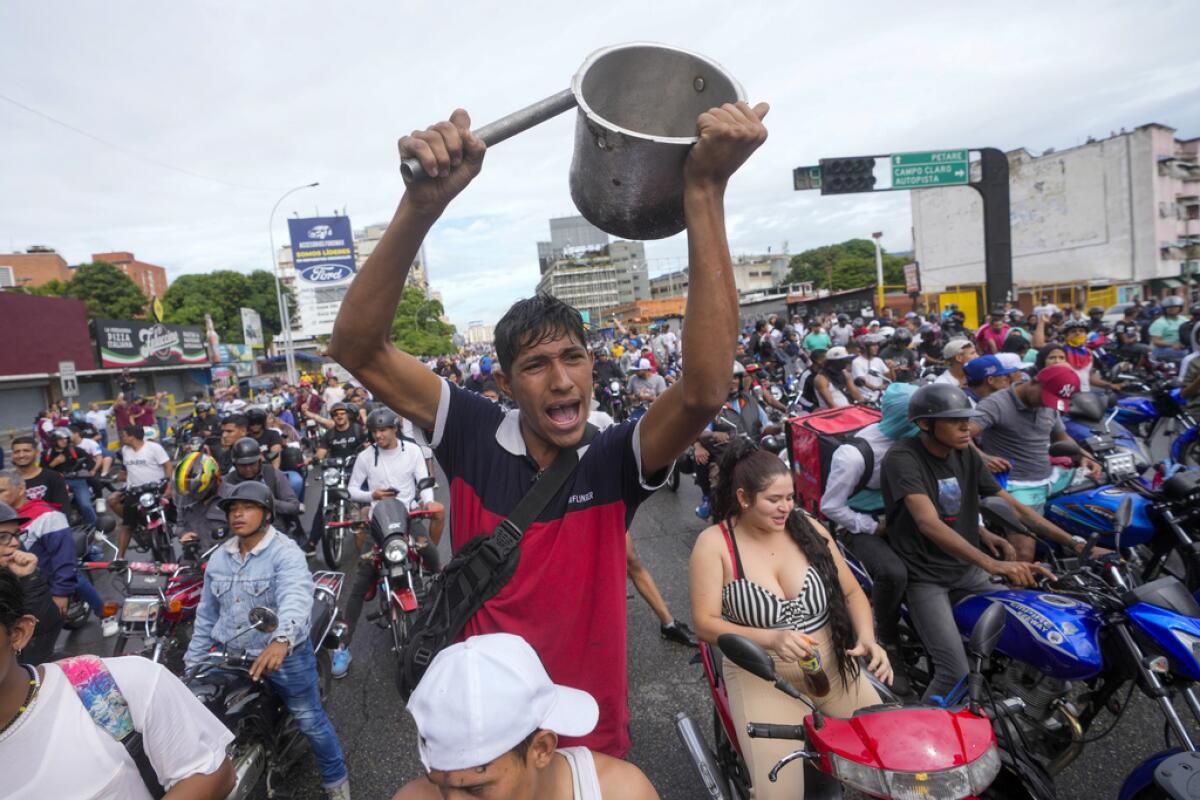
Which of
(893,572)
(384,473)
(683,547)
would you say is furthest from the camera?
(683,547)

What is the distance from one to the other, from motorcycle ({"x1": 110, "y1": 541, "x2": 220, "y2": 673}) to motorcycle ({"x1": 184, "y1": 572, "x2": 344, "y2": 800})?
3.41ft

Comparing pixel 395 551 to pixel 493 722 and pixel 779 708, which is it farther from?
pixel 493 722

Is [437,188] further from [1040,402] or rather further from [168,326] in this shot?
[168,326]

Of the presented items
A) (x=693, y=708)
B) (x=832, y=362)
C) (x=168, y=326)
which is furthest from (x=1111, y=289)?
(x=168, y=326)

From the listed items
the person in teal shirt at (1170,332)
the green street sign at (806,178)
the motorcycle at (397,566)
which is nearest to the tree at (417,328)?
the green street sign at (806,178)

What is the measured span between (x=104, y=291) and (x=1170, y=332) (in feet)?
199

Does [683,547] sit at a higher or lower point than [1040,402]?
lower

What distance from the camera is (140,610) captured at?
4.14 m

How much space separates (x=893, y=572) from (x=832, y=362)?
554 cm

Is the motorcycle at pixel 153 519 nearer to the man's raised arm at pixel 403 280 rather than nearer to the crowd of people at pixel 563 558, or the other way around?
the crowd of people at pixel 563 558

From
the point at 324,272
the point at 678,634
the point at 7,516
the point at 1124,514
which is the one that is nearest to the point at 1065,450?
the point at 1124,514

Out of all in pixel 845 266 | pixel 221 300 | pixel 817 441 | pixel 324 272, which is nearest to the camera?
pixel 817 441

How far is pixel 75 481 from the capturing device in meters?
9.02

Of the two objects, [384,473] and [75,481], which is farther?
[75,481]
